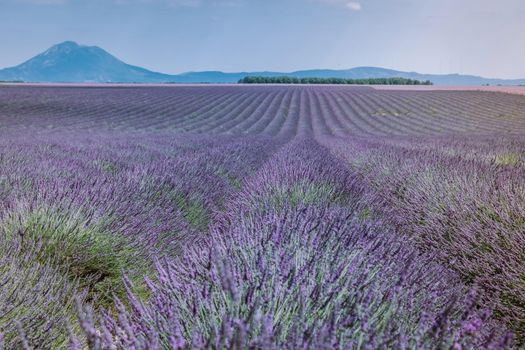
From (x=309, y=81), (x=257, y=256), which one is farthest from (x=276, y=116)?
(x=309, y=81)

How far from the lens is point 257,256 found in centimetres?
184

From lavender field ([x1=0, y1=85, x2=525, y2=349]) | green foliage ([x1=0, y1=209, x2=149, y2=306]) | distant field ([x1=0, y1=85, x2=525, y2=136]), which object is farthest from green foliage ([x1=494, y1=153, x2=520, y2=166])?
distant field ([x1=0, y1=85, x2=525, y2=136])

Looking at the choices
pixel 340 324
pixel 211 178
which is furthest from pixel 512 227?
pixel 211 178

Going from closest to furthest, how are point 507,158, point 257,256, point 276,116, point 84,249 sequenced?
1. point 257,256
2. point 84,249
3. point 507,158
4. point 276,116

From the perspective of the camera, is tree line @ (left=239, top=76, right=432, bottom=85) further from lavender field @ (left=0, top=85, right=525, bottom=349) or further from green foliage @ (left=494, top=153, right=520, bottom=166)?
lavender field @ (left=0, top=85, right=525, bottom=349)

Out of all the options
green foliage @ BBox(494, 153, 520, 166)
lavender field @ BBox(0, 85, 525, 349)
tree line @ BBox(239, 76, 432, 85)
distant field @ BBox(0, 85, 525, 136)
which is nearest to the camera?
lavender field @ BBox(0, 85, 525, 349)

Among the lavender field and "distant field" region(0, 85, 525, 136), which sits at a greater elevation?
the lavender field

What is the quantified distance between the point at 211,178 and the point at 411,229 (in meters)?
2.42

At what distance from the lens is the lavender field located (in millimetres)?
1293

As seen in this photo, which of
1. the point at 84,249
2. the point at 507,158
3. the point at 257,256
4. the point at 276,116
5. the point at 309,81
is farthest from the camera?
the point at 309,81

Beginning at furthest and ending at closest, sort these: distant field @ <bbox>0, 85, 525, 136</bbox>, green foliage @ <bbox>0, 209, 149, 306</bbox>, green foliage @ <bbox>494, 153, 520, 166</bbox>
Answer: distant field @ <bbox>0, 85, 525, 136</bbox> → green foliage @ <bbox>494, 153, 520, 166</bbox> → green foliage @ <bbox>0, 209, 149, 306</bbox>

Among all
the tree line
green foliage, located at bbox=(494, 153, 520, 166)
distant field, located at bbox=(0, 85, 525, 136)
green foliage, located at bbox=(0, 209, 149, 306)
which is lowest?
the tree line

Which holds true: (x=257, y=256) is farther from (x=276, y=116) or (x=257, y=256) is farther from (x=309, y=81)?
(x=309, y=81)

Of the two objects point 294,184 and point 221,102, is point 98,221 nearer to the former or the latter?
point 294,184
